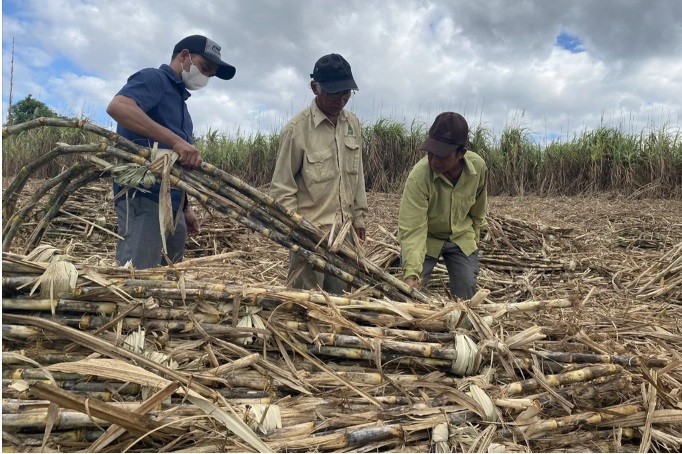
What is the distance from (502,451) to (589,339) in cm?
71

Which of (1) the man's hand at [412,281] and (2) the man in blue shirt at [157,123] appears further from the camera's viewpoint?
(1) the man's hand at [412,281]

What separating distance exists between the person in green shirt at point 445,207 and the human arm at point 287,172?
0.73 metres

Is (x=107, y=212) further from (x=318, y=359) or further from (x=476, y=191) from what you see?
(x=318, y=359)

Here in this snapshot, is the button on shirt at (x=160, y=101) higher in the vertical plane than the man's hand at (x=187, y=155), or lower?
higher

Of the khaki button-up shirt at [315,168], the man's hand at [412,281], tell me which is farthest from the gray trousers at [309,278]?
the man's hand at [412,281]

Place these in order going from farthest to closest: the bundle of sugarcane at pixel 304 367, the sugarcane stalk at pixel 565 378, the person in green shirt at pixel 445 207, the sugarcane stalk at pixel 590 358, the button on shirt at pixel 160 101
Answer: the person in green shirt at pixel 445 207 → the button on shirt at pixel 160 101 → the sugarcane stalk at pixel 590 358 → the sugarcane stalk at pixel 565 378 → the bundle of sugarcane at pixel 304 367

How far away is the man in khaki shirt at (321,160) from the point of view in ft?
9.68

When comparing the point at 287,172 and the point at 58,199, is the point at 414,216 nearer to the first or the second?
the point at 287,172

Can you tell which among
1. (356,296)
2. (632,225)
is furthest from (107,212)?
(632,225)

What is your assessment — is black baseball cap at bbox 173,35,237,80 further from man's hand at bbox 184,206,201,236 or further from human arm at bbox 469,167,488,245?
human arm at bbox 469,167,488,245

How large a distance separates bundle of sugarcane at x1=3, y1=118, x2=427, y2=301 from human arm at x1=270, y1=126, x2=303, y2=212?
740 mm

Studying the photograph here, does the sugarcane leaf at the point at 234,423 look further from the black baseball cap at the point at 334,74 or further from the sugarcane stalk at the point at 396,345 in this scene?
the black baseball cap at the point at 334,74

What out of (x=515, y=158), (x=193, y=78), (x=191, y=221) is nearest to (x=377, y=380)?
(x=191, y=221)

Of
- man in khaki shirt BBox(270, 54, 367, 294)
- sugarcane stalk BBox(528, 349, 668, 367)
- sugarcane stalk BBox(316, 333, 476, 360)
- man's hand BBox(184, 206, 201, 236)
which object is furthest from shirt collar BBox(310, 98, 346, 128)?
sugarcane stalk BBox(528, 349, 668, 367)
